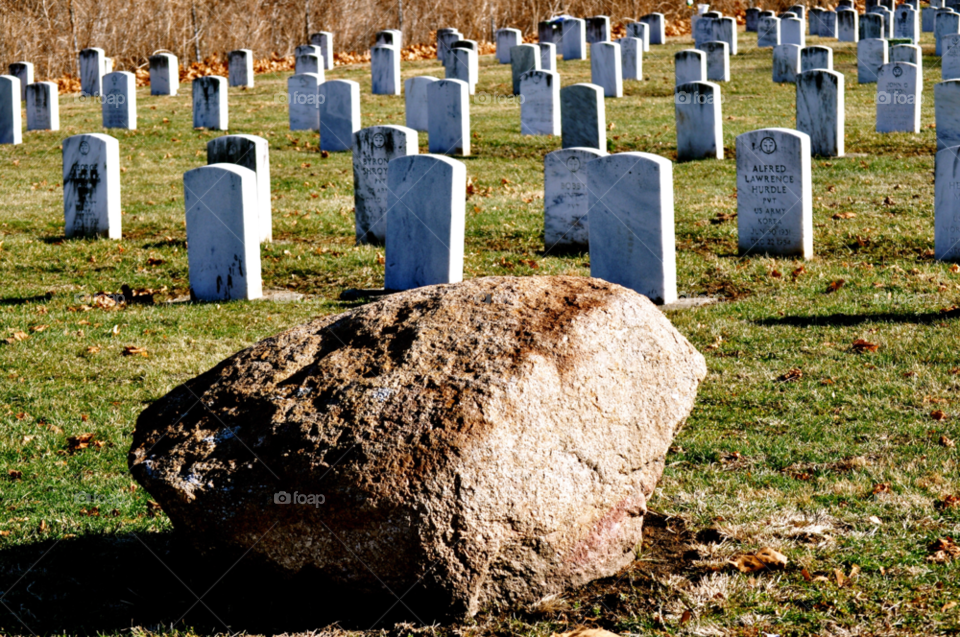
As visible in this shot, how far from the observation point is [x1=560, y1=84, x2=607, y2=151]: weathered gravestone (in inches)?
603

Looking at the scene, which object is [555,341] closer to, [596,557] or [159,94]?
[596,557]

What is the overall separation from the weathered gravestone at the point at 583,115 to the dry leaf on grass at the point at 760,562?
37.8ft

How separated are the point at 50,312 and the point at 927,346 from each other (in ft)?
23.1

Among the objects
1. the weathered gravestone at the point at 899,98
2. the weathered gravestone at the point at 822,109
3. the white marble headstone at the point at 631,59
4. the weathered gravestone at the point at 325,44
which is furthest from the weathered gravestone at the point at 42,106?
the weathered gravestone at the point at 899,98

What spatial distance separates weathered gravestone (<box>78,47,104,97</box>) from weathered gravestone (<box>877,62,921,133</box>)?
1740cm

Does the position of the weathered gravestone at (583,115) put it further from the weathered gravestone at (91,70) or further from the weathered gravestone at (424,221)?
the weathered gravestone at (91,70)

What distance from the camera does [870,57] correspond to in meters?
23.2

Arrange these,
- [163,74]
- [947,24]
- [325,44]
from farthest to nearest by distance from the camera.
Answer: [325,44] → [947,24] → [163,74]

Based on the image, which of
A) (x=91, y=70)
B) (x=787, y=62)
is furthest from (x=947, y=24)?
(x=91, y=70)

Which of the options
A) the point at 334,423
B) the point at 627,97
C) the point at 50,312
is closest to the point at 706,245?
the point at 50,312

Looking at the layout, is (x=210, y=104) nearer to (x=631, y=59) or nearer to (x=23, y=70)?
(x=23, y=70)

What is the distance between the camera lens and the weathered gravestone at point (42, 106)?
1956 centimetres

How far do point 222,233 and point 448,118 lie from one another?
26.0 ft

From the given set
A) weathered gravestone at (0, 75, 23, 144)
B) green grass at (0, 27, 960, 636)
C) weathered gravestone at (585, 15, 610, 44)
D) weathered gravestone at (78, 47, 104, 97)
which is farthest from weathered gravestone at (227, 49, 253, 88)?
weathered gravestone at (585, 15, 610, 44)
